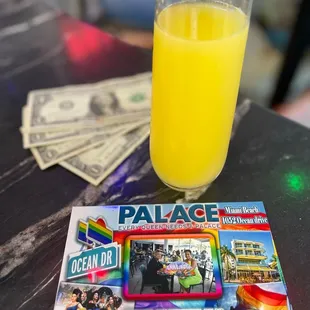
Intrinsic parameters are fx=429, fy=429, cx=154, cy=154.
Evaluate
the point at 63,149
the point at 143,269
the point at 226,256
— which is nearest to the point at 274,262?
the point at 226,256

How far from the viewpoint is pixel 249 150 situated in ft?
2.33

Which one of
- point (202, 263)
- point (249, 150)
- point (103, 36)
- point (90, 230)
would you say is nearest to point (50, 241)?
point (90, 230)

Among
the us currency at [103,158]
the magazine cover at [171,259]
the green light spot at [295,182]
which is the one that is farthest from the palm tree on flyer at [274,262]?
the us currency at [103,158]

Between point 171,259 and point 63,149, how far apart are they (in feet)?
0.93

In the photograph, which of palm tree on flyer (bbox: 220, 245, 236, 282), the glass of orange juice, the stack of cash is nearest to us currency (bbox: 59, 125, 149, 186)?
the stack of cash

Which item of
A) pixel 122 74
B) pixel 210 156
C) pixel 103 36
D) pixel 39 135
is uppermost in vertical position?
pixel 103 36

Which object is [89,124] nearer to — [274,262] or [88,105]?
[88,105]

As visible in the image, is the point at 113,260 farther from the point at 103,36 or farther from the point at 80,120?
the point at 103,36

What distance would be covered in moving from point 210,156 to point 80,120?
283 millimetres

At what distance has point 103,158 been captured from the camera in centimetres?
69

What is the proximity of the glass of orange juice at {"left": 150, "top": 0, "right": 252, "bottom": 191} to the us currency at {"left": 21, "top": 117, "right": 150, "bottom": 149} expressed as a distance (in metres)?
0.17

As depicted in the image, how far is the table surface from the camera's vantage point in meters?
0.52

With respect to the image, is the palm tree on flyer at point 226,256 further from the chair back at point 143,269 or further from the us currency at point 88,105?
the us currency at point 88,105

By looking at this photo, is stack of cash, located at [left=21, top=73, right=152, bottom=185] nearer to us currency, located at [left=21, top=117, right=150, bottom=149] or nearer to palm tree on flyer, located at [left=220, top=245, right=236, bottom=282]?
us currency, located at [left=21, top=117, right=150, bottom=149]
